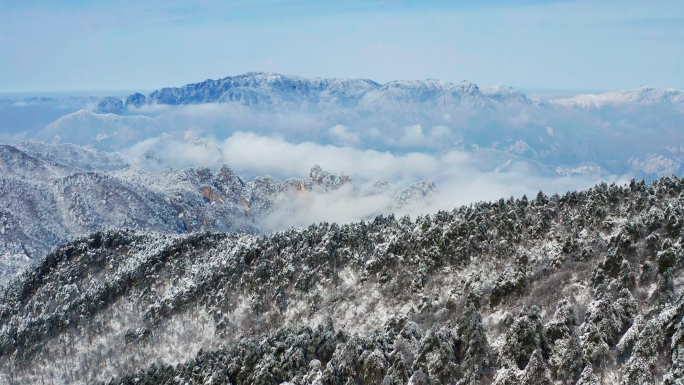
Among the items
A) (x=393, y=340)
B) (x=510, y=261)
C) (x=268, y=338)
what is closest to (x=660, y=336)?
(x=393, y=340)

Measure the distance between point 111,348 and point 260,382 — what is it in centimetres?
9873

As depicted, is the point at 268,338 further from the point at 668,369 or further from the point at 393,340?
the point at 668,369

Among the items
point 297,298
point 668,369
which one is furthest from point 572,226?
point 297,298

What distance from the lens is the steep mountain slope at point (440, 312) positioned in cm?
9431

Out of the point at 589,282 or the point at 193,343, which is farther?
the point at 193,343

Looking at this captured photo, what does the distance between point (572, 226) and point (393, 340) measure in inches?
2762

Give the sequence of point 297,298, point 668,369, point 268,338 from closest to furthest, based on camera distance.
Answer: point 668,369 → point 268,338 → point 297,298

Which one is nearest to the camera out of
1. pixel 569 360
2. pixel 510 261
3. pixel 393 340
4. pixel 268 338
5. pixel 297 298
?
pixel 569 360

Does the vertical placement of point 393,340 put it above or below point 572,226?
below

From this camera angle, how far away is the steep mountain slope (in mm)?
94312

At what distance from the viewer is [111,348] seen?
190 meters

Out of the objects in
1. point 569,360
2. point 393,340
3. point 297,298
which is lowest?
point 297,298

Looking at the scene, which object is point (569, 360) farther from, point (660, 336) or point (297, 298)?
point (297, 298)

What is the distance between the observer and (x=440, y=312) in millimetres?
137000
